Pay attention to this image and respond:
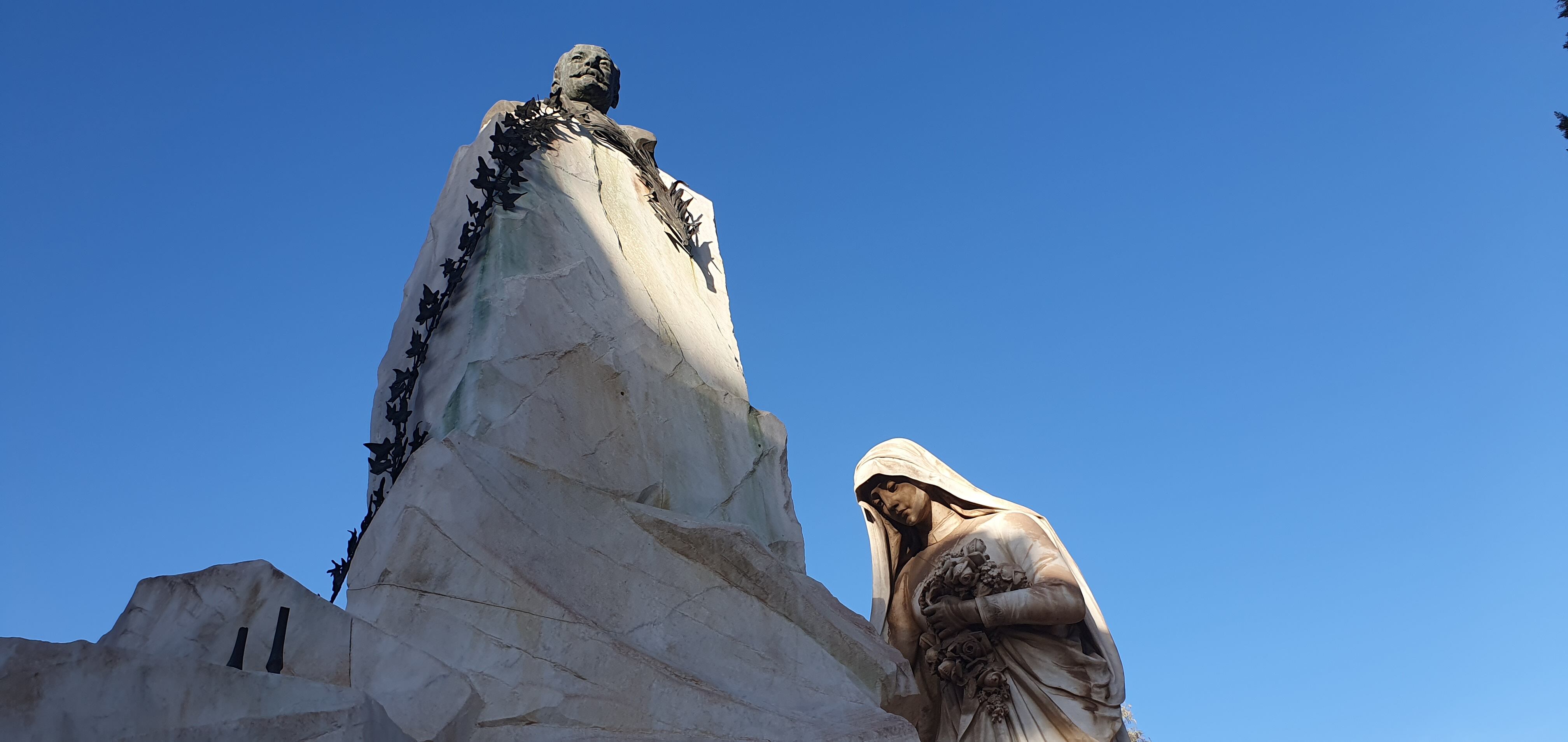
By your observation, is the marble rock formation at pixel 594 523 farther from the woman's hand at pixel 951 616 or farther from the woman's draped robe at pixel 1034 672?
the woman's draped robe at pixel 1034 672

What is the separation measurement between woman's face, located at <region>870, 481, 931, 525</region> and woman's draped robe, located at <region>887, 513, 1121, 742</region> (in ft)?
1.91

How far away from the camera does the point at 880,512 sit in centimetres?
763

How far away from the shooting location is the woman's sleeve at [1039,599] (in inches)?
256

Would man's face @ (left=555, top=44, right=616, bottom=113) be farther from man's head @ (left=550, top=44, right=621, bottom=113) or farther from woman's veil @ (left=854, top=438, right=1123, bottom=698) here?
woman's veil @ (left=854, top=438, right=1123, bottom=698)

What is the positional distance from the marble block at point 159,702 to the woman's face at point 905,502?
4.22m

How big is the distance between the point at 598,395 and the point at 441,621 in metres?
1.40

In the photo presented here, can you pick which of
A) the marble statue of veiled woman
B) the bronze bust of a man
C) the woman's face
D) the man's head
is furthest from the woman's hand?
the man's head

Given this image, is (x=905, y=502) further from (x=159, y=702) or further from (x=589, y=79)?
(x=159, y=702)

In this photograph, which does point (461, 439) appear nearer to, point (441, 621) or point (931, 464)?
point (441, 621)

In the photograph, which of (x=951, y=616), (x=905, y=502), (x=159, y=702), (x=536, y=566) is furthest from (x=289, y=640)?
(x=905, y=502)

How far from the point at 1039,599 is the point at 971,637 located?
362 mm

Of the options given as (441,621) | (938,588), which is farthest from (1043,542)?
(441,621)

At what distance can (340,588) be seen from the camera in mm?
5199

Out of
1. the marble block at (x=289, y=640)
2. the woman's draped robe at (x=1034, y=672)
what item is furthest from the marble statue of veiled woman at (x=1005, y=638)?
the marble block at (x=289, y=640)
